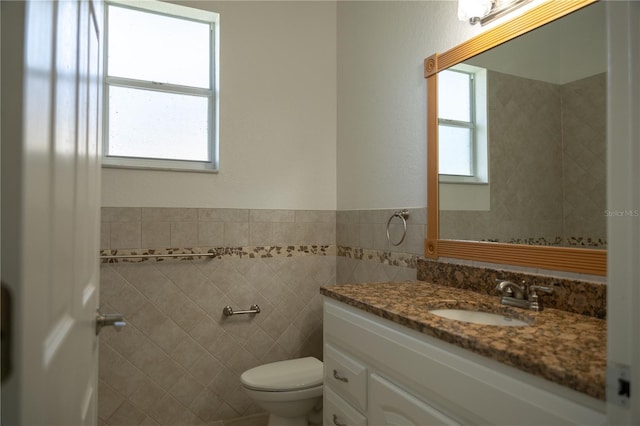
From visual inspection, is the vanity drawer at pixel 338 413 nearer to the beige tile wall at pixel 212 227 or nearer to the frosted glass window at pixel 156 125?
the beige tile wall at pixel 212 227

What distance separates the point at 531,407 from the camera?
0.84 meters

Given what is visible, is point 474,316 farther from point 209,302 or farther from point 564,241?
point 209,302

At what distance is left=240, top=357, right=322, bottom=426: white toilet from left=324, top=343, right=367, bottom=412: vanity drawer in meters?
0.29

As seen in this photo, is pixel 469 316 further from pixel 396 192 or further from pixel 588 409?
pixel 396 192

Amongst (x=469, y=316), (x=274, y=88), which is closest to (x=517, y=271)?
(x=469, y=316)

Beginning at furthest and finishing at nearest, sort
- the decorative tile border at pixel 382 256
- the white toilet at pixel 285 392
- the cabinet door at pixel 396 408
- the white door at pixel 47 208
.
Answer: the decorative tile border at pixel 382 256
the white toilet at pixel 285 392
the cabinet door at pixel 396 408
the white door at pixel 47 208

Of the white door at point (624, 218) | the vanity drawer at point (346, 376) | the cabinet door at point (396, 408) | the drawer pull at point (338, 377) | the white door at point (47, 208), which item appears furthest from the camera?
the drawer pull at point (338, 377)

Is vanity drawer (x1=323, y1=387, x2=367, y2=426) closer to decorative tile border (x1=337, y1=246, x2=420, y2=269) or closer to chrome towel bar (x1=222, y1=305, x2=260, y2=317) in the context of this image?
decorative tile border (x1=337, y1=246, x2=420, y2=269)

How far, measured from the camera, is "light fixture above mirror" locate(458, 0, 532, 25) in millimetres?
1511

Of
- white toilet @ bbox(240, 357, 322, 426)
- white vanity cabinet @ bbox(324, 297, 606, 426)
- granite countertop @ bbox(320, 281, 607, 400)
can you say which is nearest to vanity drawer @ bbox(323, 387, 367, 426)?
white vanity cabinet @ bbox(324, 297, 606, 426)

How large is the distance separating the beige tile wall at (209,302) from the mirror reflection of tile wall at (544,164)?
477 mm

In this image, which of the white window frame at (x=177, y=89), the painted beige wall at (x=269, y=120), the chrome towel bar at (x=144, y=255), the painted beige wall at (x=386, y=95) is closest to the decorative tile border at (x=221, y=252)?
the chrome towel bar at (x=144, y=255)

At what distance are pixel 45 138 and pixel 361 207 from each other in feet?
6.66

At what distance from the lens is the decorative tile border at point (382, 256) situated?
78.9 inches
